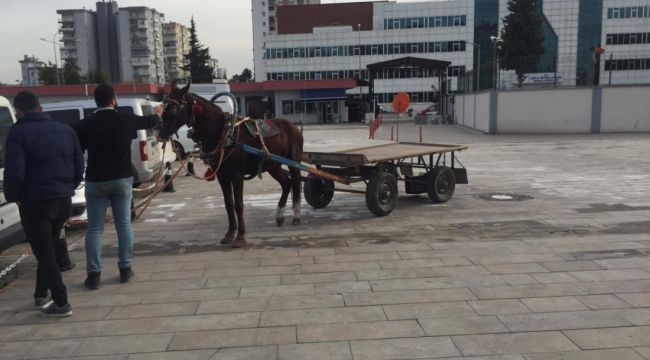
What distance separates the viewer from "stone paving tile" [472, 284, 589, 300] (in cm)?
516

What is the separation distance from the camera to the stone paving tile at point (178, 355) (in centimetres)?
405

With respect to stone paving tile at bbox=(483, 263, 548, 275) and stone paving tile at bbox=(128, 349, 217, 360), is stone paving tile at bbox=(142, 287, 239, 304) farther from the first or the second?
stone paving tile at bbox=(483, 263, 548, 275)

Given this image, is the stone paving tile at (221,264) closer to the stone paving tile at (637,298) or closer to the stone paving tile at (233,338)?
the stone paving tile at (233,338)

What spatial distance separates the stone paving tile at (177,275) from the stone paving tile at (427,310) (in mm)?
2271

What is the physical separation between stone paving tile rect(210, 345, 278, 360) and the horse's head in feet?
10.6

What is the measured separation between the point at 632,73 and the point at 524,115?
2130 inches

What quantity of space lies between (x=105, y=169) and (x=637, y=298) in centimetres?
518

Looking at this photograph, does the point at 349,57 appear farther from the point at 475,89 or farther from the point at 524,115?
the point at 524,115

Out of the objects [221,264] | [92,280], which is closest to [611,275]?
[221,264]

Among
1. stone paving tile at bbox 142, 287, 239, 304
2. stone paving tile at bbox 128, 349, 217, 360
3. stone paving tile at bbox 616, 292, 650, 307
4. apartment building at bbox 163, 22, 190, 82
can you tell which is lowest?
stone paving tile at bbox 142, 287, 239, 304

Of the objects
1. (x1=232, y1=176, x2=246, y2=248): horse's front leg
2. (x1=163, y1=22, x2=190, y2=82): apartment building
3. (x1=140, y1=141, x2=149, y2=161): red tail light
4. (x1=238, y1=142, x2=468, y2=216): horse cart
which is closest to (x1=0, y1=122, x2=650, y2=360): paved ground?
(x1=232, y1=176, x2=246, y2=248): horse's front leg

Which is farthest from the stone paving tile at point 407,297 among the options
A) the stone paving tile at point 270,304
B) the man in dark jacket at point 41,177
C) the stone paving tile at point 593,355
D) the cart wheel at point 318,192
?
the cart wheel at point 318,192

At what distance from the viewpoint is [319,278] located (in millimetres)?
5848

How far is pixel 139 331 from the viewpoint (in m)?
4.55
